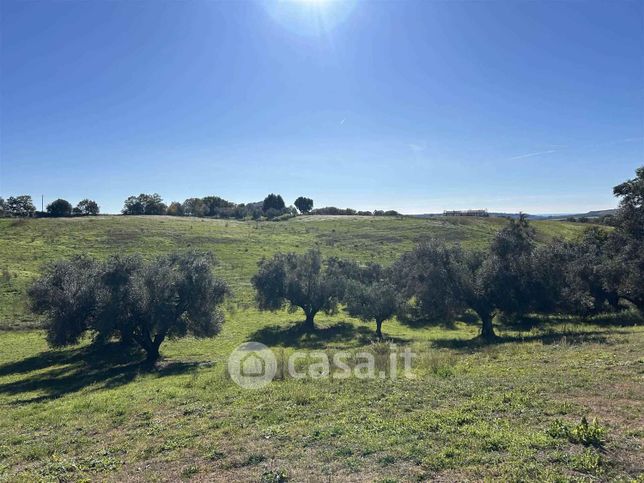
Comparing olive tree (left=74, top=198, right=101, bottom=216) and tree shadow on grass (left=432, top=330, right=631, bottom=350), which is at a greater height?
olive tree (left=74, top=198, right=101, bottom=216)

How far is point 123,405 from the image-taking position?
15.7 metres

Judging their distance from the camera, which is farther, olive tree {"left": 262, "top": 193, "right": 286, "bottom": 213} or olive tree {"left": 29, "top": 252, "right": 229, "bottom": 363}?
olive tree {"left": 262, "top": 193, "right": 286, "bottom": 213}

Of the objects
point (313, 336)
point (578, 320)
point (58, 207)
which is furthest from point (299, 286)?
point (58, 207)

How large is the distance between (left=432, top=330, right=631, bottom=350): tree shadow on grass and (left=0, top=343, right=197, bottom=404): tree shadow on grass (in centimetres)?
1788

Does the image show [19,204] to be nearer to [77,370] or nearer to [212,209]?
[212,209]

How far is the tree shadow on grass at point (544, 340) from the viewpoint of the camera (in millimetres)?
22672

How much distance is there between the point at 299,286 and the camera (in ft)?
134

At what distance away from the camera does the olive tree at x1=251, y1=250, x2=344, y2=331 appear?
4088cm

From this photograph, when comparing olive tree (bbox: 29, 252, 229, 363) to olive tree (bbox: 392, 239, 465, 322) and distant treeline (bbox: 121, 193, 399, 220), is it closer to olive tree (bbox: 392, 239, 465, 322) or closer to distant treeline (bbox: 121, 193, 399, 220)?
olive tree (bbox: 392, 239, 465, 322)

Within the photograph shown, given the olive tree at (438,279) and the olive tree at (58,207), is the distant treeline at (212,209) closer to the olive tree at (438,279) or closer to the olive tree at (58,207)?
the olive tree at (58,207)

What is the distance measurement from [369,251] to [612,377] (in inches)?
2625

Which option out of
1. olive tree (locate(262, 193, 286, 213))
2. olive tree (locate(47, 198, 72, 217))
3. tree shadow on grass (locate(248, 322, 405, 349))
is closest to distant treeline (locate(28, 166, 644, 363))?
tree shadow on grass (locate(248, 322, 405, 349))

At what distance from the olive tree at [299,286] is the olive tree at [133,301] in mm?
11505

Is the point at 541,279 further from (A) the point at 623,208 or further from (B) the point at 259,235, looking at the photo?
(B) the point at 259,235
